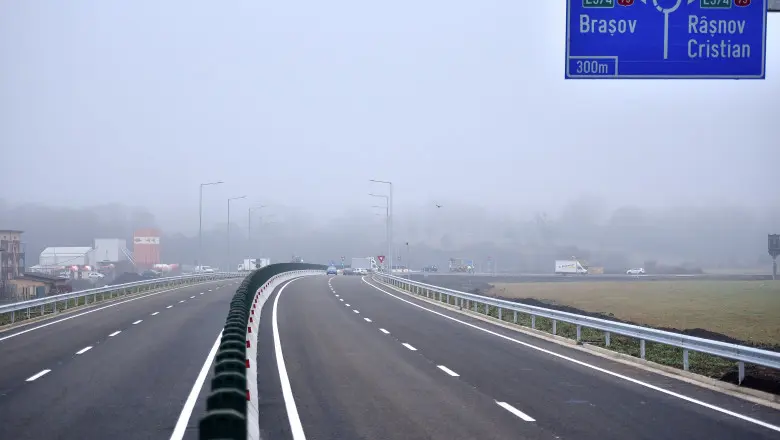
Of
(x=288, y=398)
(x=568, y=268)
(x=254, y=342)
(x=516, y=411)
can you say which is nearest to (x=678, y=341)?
(x=516, y=411)

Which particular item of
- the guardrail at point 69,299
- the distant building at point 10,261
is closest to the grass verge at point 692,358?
the guardrail at point 69,299

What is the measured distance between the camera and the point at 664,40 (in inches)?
663

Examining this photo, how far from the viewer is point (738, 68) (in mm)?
16750

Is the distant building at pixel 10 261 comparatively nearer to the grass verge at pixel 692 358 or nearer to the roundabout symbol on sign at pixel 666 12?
the grass verge at pixel 692 358

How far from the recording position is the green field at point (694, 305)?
32.5 m

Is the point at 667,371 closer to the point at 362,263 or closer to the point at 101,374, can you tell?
the point at 101,374

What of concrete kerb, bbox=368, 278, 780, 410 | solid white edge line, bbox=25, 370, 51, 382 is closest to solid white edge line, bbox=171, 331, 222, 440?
solid white edge line, bbox=25, 370, 51, 382

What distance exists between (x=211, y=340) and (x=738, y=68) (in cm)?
1675

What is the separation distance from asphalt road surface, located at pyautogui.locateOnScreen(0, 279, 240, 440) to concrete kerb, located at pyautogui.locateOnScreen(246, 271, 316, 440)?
3.88 ft

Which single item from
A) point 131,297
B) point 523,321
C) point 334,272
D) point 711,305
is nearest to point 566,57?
point 523,321

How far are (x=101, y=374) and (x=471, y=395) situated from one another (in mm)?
7975

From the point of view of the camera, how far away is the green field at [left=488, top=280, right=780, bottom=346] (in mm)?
32500

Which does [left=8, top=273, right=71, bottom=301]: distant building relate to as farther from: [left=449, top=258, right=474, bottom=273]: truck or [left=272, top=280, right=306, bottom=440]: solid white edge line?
[left=449, top=258, right=474, bottom=273]: truck

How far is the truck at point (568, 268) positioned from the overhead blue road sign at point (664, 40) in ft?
302
